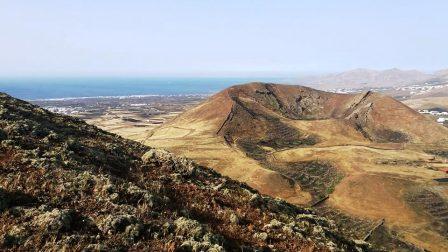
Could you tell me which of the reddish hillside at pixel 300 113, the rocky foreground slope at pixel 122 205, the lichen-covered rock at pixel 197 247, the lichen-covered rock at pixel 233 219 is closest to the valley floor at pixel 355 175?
the reddish hillside at pixel 300 113

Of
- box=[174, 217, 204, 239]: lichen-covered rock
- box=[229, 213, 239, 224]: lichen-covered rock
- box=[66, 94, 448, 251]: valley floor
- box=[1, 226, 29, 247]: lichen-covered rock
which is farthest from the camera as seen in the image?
box=[66, 94, 448, 251]: valley floor

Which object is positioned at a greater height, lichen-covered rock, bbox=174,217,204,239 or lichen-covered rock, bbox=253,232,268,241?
lichen-covered rock, bbox=174,217,204,239

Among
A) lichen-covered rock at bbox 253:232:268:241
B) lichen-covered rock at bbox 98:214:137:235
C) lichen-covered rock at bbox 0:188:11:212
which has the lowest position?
lichen-covered rock at bbox 253:232:268:241

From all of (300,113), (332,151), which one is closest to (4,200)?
(332,151)

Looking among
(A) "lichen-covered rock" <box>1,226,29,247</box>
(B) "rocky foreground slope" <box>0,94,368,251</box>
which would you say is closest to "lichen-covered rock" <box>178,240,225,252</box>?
(B) "rocky foreground slope" <box>0,94,368,251</box>

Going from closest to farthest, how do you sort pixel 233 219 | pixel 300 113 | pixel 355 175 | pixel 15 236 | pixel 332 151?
pixel 15 236 → pixel 233 219 → pixel 355 175 → pixel 332 151 → pixel 300 113

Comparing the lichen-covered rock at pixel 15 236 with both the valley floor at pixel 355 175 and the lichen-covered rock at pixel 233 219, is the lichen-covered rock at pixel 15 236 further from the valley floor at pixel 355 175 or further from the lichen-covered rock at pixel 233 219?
the valley floor at pixel 355 175

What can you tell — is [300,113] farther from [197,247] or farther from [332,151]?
[197,247]

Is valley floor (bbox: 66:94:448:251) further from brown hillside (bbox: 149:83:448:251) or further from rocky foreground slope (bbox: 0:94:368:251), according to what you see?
rocky foreground slope (bbox: 0:94:368:251)
